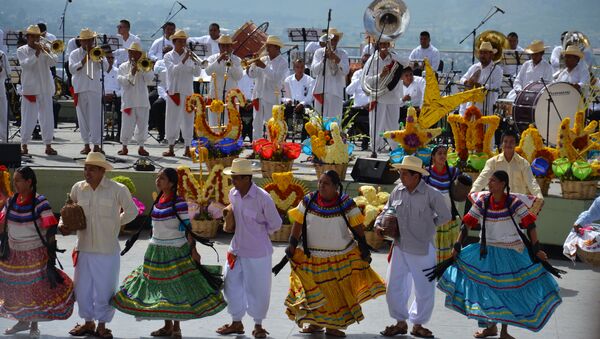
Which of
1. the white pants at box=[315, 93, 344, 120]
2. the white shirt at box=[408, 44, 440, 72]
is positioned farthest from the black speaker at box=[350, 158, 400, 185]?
the white shirt at box=[408, 44, 440, 72]

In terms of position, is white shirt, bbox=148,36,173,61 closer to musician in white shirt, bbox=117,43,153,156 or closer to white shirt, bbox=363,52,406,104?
musician in white shirt, bbox=117,43,153,156

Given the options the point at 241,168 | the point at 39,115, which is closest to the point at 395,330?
the point at 241,168

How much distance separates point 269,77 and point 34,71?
3380mm

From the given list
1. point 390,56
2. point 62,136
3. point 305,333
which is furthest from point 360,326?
point 62,136

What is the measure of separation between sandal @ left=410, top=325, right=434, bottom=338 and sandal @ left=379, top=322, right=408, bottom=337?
0.24 feet

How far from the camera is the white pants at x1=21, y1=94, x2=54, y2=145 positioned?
17562mm

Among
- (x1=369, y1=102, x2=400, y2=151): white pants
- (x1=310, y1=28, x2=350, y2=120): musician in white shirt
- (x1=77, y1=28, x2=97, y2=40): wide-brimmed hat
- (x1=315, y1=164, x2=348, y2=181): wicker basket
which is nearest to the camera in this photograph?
(x1=315, y1=164, x2=348, y2=181): wicker basket

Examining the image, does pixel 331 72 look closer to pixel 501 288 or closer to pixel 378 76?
pixel 378 76

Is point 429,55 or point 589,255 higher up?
point 429,55

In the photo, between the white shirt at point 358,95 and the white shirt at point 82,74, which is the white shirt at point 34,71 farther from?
the white shirt at point 358,95

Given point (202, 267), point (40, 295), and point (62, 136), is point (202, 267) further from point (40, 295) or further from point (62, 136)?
point (62, 136)

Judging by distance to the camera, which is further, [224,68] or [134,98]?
[224,68]

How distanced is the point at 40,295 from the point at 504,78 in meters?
12.2

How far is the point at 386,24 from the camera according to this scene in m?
16.8
